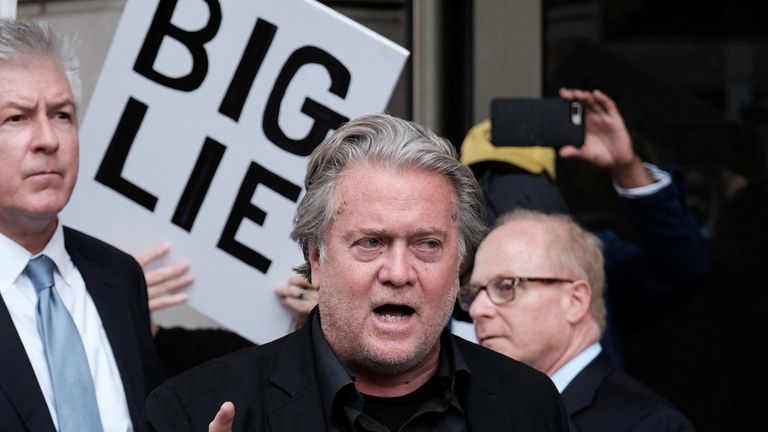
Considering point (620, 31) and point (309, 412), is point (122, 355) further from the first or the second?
point (620, 31)

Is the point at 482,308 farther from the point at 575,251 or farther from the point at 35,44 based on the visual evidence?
the point at 35,44

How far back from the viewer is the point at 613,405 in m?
3.24

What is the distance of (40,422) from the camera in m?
2.72

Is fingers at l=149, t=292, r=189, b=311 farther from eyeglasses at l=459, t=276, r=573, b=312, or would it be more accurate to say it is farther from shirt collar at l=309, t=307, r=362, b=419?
shirt collar at l=309, t=307, r=362, b=419

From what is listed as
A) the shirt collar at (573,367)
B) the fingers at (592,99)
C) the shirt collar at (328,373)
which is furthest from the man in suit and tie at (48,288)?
the fingers at (592,99)

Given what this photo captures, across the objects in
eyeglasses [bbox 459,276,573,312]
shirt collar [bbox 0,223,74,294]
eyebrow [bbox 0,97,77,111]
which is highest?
eyebrow [bbox 0,97,77,111]

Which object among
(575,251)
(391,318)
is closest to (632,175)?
(575,251)

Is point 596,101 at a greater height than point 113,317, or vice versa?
point 596,101

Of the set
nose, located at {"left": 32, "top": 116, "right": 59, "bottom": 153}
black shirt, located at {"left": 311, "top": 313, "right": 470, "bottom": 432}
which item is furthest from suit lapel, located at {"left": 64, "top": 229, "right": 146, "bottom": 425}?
black shirt, located at {"left": 311, "top": 313, "right": 470, "bottom": 432}

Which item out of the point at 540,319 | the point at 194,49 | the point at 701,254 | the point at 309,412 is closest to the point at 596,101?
the point at 701,254

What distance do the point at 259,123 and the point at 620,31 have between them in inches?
80.3

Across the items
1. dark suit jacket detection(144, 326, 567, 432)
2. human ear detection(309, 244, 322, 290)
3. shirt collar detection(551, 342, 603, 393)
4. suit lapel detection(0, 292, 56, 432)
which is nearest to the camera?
dark suit jacket detection(144, 326, 567, 432)

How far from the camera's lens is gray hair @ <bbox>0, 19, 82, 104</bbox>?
2.87 metres

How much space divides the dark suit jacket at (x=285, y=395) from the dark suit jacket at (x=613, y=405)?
1.90 ft
